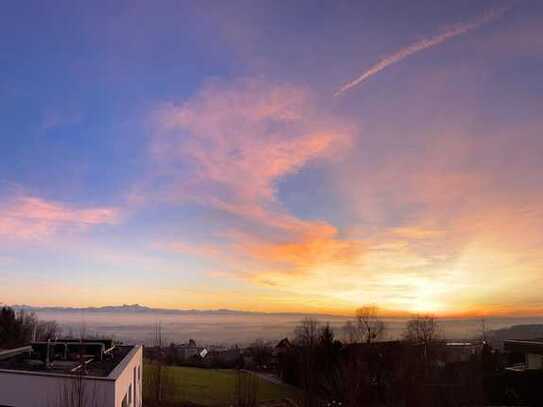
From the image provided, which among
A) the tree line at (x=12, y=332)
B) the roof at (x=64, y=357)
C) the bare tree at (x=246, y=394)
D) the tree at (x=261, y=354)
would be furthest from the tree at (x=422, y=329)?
the tree line at (x=12, y=332)

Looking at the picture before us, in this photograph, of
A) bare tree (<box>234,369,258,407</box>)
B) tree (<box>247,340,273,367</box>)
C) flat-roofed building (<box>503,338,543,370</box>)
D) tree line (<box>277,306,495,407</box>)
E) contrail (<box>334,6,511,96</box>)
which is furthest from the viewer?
tree (<box>247,340,273,367</box>)

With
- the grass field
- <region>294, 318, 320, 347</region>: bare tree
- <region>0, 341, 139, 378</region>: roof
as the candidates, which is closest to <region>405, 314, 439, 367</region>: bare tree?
<region>294, 318, 320, 347</region>: bare tree

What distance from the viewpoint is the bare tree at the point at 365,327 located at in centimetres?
3388

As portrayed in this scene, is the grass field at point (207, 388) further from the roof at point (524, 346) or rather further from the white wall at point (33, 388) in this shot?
the white wall at point (33, 388)

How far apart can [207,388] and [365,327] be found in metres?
11.1

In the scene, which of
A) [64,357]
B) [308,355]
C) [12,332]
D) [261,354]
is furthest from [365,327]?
[12,332]

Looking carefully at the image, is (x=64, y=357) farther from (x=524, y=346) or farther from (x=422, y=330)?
(x=524, y=346)

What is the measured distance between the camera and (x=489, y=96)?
50.2 feet

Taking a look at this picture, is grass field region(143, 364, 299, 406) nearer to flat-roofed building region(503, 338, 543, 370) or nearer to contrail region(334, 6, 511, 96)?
flat-roofed building region(503, 338, 543, 370)

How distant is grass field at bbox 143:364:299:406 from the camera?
3142cm

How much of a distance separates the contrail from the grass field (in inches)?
861

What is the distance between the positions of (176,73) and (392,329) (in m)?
27.4

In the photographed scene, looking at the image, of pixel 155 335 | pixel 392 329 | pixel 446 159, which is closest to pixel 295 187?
pixel 446 159

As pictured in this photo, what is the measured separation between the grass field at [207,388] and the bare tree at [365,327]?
5.18m
